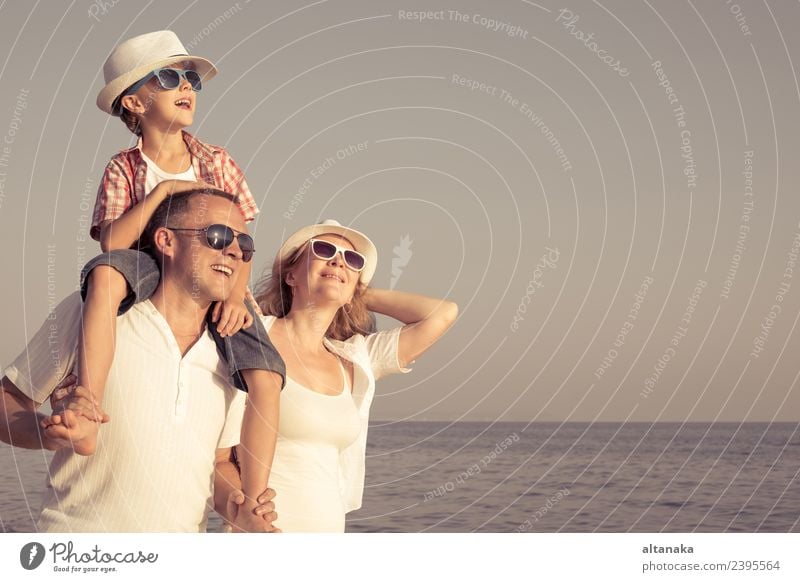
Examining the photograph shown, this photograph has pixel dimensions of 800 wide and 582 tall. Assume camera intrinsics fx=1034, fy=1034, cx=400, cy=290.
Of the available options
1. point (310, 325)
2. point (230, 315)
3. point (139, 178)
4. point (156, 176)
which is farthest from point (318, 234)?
point (230, 315)

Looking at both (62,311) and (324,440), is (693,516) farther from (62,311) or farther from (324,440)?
(62,311)

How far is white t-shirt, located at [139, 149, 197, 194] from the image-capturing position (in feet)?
25.2

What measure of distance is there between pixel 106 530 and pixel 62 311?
4.79ft

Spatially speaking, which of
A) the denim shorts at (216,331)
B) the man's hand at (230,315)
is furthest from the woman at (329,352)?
the man's hand at (230,315)

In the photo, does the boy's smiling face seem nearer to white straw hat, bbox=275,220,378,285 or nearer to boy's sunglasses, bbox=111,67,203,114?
boy's sunglasses, bbox=111,67,203,114

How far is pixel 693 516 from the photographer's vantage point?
26531mm

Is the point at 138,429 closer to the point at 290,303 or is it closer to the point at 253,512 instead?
the point at 253,512

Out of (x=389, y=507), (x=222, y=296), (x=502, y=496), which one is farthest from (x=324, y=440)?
(x=502, y=496)

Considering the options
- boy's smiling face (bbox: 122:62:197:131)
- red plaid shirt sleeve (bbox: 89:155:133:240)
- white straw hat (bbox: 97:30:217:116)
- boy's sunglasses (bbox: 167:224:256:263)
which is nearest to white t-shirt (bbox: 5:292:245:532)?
boy's sunglasses (bbox: 167:224:256:263)

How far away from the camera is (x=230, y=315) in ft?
22.8

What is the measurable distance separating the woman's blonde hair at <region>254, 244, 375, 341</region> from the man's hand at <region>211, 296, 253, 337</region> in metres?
1.49

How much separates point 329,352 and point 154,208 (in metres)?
2.03

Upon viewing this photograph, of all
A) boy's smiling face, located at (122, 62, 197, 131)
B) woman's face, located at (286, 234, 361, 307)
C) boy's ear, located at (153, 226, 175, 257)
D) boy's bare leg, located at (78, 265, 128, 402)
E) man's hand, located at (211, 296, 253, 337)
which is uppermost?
boy's smiling face, located at (122, 62, 197, 131)
